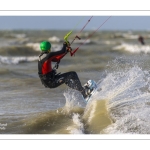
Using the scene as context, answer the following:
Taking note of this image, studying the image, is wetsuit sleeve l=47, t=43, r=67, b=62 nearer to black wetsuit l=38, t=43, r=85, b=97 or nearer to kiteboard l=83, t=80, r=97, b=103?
black wetsuit l=38, t=43, r=85, b=97

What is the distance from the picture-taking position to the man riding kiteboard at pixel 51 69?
6.76 m

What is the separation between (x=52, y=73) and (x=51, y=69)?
0.29ft

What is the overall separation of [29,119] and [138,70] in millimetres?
2569

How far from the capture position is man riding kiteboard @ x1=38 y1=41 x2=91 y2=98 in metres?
6.76

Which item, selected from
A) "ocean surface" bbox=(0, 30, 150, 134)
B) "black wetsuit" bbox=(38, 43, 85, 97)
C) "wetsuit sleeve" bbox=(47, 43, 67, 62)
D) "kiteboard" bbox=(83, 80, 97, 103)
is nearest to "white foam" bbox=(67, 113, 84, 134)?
"ocean surface" bbox=(0, 30, 150, 134)

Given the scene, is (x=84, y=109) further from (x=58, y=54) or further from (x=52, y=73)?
(x=58, y=54)

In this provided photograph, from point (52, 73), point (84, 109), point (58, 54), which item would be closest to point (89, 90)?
point (84, 109)

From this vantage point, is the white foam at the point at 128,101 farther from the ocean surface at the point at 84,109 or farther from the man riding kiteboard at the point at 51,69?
the man riding kiteboard at the point at 51,69

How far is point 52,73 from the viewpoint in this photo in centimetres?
709

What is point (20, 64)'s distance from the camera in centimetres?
1608
